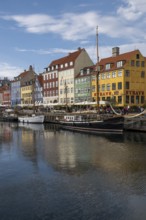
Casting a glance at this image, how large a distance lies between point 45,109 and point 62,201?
7651cm

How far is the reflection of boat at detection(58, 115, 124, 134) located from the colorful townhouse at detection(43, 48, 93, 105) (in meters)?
30.1

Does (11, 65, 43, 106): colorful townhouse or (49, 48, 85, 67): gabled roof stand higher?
(49, 48, 85, 67): gabled roof

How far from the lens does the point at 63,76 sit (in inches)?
3814

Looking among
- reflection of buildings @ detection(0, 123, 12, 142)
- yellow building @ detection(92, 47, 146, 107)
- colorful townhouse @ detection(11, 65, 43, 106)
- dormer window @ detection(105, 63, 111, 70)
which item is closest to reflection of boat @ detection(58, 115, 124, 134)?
reflection of buildings @ detection(0, 123, 12, 142)

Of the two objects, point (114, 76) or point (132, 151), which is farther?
point (114, 76)

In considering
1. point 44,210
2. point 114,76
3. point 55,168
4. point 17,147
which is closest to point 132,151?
point 55,168

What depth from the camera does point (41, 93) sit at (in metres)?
111

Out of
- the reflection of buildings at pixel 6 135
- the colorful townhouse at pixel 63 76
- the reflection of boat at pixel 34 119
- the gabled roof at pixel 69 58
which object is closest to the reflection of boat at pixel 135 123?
the reflection of buildings at pixel 6 135

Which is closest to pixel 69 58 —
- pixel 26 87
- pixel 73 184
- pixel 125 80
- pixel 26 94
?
pixel 125 80

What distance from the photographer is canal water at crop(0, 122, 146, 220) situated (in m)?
15.1

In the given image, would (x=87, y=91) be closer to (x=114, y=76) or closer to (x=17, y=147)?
(x=114, y=76)

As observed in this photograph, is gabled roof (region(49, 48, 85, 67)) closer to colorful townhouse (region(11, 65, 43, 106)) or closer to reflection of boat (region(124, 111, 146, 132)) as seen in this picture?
colorful townhouse (region(11, 65, 43, 106))

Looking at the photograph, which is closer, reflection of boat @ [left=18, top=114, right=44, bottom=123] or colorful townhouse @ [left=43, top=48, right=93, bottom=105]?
reflection of boat @ [left=18, top=114, right=44, bottom=123]

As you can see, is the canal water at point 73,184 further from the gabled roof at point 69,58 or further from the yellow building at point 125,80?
the gabled roof at point 69,58
